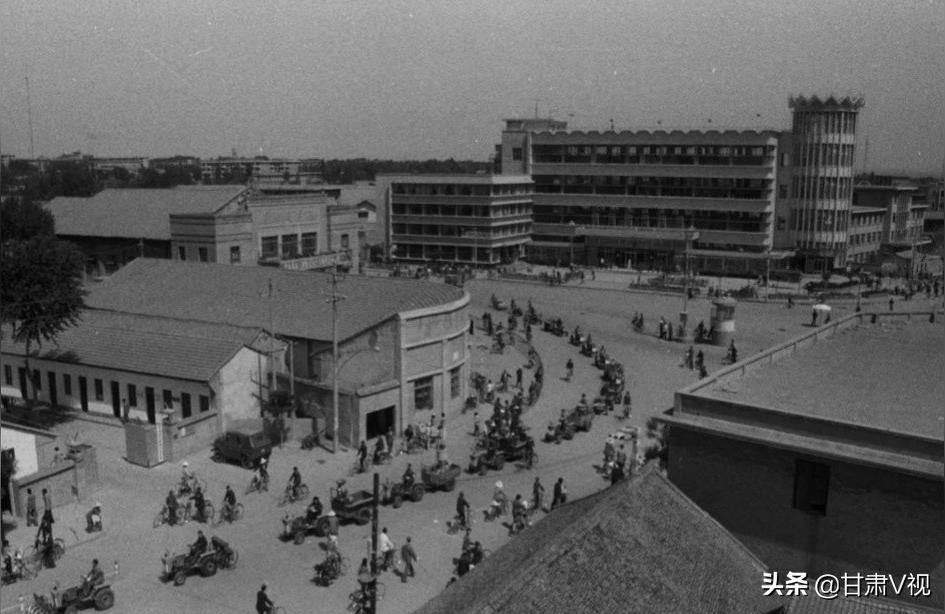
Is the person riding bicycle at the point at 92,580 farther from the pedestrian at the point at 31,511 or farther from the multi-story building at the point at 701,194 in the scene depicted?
the multi-story building at the point at 701,194

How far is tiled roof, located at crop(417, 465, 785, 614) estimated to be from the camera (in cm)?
1255

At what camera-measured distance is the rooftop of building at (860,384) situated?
18422 mm

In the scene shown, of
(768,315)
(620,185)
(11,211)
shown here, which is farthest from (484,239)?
(11,211)

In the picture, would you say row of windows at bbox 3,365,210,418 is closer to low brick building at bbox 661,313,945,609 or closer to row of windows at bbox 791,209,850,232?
low brick building at bbox 661,313,945,609

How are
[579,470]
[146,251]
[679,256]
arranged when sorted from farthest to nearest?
1. [679,256]
2. [146,251]
3. [579,470]

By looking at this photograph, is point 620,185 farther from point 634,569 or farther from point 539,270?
point 634,569

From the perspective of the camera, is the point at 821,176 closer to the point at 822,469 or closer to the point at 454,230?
the point at 454,230

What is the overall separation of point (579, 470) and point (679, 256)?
59727 mm

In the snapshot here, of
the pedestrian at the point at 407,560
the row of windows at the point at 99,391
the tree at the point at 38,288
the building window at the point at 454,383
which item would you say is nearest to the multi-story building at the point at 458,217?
the building window at the point at 454,383

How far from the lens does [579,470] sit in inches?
1161

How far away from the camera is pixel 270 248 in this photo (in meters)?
68.0

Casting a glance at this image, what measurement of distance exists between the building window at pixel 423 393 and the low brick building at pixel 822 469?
1548cm

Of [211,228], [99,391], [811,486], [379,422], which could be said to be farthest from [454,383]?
[211,228]

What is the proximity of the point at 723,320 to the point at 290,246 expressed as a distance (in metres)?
34.7
